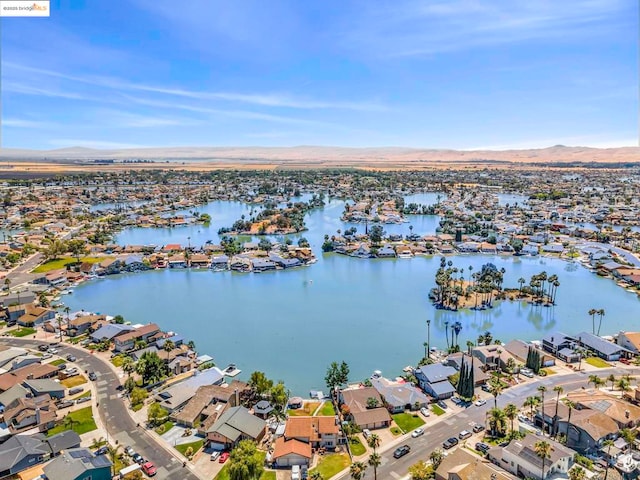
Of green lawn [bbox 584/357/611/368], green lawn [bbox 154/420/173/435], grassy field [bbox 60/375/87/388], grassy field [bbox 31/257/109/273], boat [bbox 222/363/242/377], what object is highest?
grassy field [bbox 31/257/109/273]

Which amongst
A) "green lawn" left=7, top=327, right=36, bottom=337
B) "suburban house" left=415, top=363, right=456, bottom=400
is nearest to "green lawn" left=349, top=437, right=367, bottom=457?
"suburban house" left=415, top=363, right=456, bottom=400

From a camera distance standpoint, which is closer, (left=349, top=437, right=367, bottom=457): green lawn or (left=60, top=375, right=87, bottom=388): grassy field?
(left=349, top=437, right=367, bottom=457): green lawn

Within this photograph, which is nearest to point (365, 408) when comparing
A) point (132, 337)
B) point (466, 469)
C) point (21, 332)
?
point (466, 469)

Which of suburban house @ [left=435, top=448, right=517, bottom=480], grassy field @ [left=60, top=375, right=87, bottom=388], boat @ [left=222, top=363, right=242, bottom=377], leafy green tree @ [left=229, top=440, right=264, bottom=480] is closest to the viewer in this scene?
leafy green tree @ [left=229, top=440, right=264, bottom=480]

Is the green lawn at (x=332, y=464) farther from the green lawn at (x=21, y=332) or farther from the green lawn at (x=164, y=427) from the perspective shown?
the green lawn at (x=21, y=332)

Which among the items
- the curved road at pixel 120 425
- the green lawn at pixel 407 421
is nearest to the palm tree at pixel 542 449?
the green lawn at pixel 407 421

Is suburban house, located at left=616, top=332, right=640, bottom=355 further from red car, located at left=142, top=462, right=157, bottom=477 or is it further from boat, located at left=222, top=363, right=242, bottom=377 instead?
red car, located at left=142, top=462, right=157, bottom=477

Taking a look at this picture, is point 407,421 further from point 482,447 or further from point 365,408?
point 482,447

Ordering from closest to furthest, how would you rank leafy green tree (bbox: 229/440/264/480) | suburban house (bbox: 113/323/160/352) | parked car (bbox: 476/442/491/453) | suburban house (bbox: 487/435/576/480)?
1. leafy green tree (bbox: 229/440/264/480)
2. suburban house (bbox: 487/435/576/480)
3. parked car (bbox: 476/442/491/453)
4. suburban house (bbox: 113/323/160/352)
